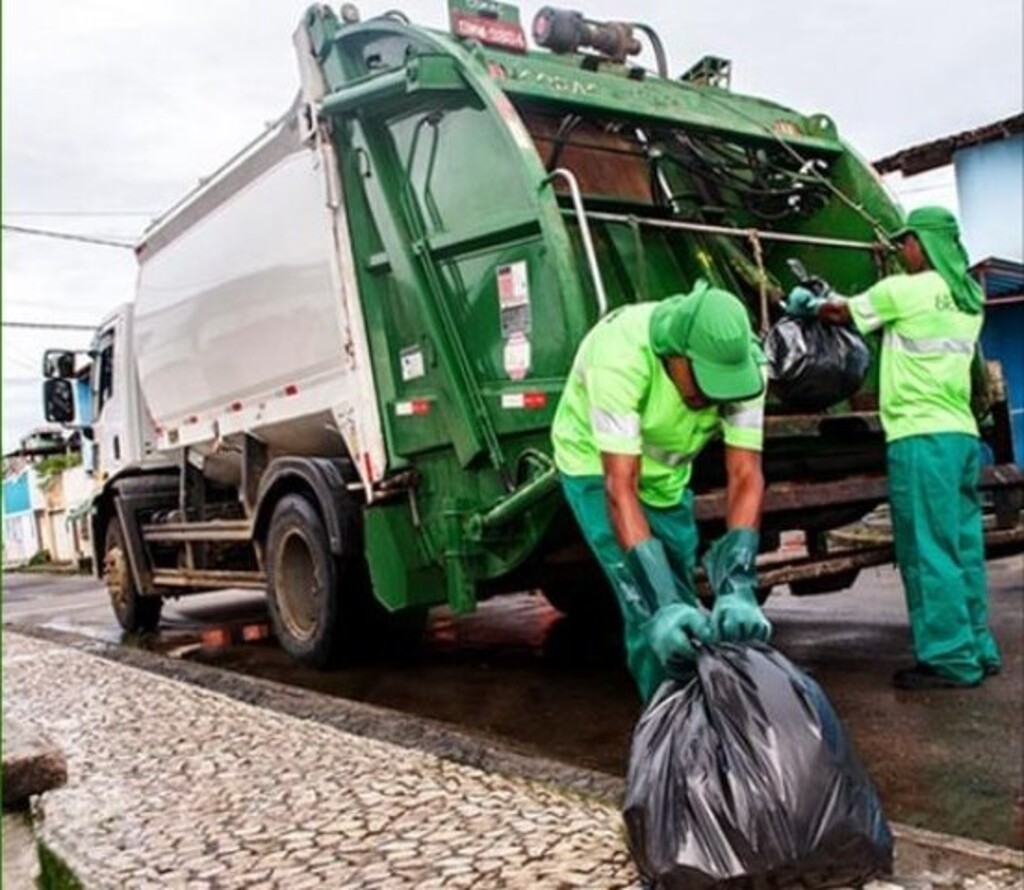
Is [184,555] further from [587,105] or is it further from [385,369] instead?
[587,105]

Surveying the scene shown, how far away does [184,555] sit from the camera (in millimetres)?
7641

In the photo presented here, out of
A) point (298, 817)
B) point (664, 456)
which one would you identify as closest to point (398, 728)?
point (298, 817)

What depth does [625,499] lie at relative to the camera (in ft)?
9.02

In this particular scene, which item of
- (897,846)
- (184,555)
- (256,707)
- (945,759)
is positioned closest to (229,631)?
(184,555)

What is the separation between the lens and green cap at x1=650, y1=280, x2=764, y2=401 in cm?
268

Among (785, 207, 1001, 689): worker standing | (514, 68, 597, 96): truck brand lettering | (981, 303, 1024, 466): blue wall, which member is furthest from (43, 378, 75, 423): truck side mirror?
(981, 303, 1024, 466): blue wall

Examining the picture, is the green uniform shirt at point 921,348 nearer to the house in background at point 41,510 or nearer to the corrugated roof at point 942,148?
the corrugated roof at point 942,148

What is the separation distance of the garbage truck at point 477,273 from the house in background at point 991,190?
7135mm

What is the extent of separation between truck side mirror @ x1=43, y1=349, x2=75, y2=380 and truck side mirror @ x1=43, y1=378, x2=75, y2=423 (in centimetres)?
5

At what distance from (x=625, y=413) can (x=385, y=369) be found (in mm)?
2316

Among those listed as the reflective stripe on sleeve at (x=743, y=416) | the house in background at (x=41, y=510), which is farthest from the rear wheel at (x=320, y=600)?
the house in background at (x=41, y=510)

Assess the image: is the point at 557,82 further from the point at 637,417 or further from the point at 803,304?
the point at 637,417

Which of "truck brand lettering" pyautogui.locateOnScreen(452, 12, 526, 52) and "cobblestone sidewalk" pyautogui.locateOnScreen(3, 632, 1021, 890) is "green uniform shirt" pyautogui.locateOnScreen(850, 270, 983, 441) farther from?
"cobblestone sidewalk" pyautogui.locateOnScreen(3, 632, 1021, 890)

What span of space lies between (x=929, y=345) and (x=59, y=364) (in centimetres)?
676
